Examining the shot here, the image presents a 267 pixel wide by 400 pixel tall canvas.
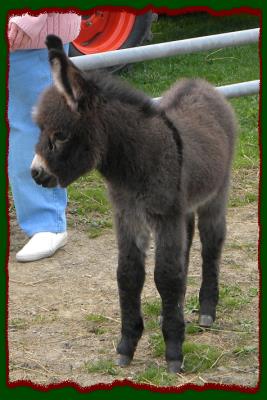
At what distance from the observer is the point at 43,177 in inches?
150

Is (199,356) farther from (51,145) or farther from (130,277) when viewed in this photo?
(51,145)

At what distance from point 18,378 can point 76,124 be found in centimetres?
123

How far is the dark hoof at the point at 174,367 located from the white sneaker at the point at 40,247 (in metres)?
1.70

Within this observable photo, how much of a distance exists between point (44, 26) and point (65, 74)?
1441 mm

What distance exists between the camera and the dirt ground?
404 centimetres

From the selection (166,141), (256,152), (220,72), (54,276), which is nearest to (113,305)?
(54,276)

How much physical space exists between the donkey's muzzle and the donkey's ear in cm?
33

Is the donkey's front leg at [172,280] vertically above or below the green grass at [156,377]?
above

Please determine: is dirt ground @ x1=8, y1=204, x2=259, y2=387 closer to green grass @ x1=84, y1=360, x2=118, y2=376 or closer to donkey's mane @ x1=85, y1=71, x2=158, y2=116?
green grass @ x1=84, y1=360, x2=118, y2=376

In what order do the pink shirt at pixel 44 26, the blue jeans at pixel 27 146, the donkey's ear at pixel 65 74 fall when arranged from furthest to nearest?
the blue jeans at pixel 27 146 → the pink shirt at pixel 44 26 → the donkey's ear at pixel 65 74

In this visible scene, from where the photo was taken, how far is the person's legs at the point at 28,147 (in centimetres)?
518

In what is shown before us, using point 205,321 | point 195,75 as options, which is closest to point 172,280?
point 205,321

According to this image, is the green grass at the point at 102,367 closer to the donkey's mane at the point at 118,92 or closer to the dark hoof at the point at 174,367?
the dark hoof at the point at 174,367

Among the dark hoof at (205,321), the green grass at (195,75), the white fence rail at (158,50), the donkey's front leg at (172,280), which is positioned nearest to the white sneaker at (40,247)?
the green grass at (195,75)
